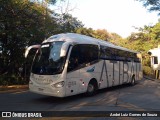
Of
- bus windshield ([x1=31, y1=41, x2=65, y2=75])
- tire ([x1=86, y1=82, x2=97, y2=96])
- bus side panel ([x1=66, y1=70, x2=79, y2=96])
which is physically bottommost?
tire ([x1=86, y1=82, x2=97, y2=96])

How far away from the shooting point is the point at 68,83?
1309cm

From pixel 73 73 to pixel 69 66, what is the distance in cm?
49

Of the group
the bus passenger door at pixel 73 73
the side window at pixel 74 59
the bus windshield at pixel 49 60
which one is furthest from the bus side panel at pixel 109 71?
the bus windshield at pixel 49 60

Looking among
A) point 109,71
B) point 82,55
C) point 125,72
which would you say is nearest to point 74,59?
point 82,55

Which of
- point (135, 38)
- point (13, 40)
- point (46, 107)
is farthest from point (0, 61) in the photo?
point (135, 38)

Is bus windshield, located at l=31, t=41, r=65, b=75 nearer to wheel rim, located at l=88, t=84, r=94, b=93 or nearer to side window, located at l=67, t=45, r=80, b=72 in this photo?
side window, located at l=67, t=45, r=80, b=72

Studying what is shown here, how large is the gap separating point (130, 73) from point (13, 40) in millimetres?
9396

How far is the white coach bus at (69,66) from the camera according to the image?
12805 millimetres

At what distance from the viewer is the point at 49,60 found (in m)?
13.1

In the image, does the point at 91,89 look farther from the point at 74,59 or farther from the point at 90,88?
the point at 74,59

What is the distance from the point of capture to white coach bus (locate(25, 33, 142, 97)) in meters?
12.8

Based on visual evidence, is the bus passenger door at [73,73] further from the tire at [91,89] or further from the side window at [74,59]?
the tire at [91,89]

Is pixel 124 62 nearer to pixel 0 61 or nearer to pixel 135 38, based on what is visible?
pixel 0 61

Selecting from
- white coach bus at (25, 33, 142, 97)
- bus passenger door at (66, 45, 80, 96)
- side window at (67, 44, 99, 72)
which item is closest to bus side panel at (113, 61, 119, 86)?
white coach bus at (25, 33, 142, 97)
